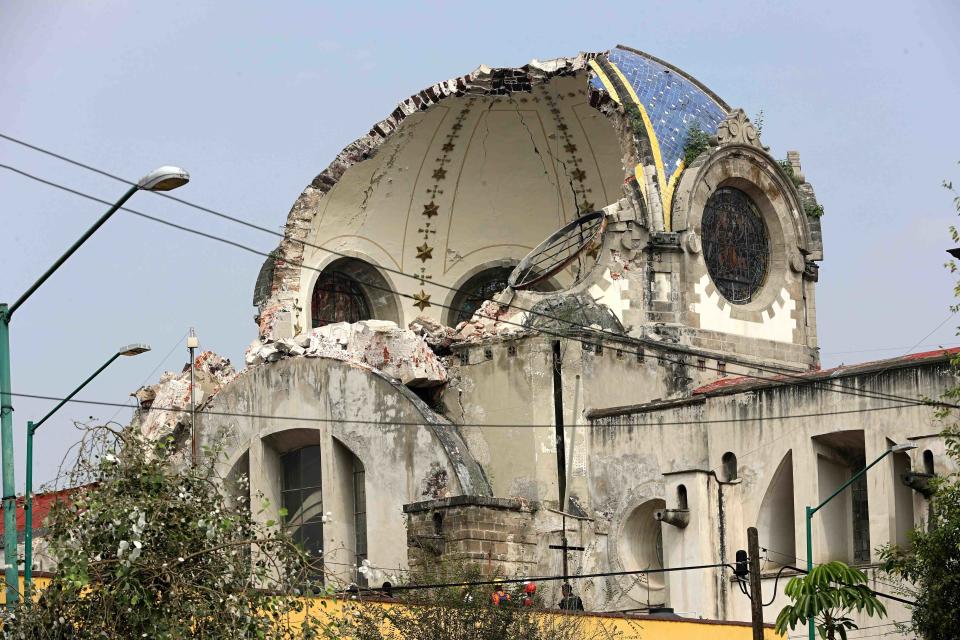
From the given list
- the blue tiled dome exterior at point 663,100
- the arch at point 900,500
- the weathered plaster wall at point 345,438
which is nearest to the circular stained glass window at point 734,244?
the blue tiled dome exterior at point 663,100

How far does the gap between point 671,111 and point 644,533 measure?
30.1 ft

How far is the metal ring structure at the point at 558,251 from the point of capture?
38.0 meters

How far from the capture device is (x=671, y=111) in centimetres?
3872

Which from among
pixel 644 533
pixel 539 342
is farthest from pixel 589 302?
pixel 644 533

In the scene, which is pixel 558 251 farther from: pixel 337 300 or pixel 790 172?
pixel 337 300

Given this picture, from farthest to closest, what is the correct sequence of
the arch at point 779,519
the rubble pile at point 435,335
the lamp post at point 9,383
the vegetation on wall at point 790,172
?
the vegetation on wall at point 790,172
the rubble pile at point 435,335
the arch at point 779,519
the lamp post at point 9,383

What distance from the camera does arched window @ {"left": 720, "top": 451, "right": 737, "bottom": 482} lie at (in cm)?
3306

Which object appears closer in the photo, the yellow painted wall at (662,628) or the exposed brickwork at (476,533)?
the yellow painted wall at (662,628)

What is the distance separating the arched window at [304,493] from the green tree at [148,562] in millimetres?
16900

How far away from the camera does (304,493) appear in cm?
3712

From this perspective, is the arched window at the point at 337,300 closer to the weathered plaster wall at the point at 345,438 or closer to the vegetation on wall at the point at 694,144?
the weathered plaster wall at the point at 345,438

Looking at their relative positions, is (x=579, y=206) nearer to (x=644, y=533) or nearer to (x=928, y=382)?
(x=644, y=533)

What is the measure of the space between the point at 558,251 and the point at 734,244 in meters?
3.56

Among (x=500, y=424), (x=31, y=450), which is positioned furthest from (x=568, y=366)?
(x=31, y=450)
